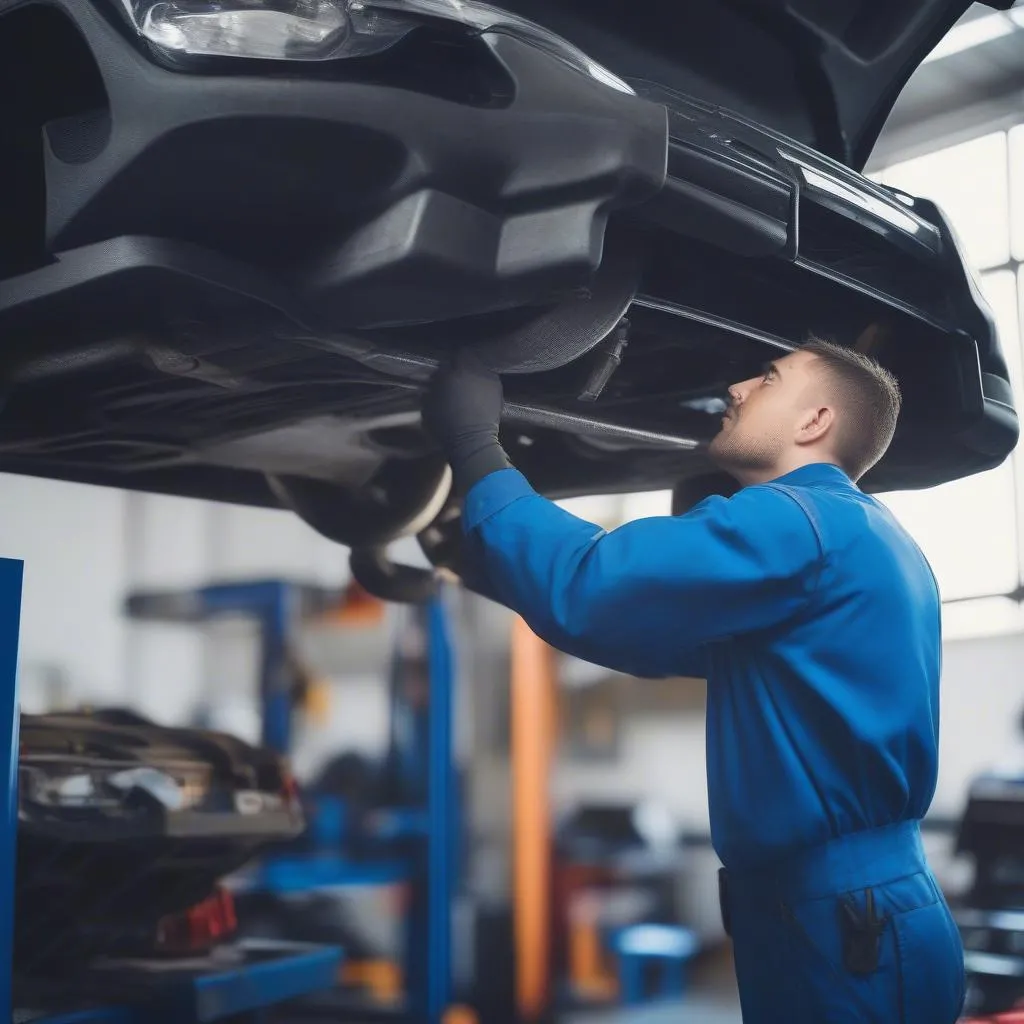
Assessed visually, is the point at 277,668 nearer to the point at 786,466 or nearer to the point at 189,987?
the point at 189,987

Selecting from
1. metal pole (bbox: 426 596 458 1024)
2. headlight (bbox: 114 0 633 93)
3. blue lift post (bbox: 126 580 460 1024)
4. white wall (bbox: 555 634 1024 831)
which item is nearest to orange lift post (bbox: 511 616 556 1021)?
white wall (bbox: 555 634 1024 831)

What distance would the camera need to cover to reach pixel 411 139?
3.54 ft

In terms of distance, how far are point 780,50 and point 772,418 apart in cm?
52

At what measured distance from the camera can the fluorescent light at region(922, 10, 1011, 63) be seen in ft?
20.1

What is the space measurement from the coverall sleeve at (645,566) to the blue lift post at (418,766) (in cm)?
281

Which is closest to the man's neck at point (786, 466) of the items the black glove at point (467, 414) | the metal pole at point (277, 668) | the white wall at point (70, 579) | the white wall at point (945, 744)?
the black glove at point (467, 414)

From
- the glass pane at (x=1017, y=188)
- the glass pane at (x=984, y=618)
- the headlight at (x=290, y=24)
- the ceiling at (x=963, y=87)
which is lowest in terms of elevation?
the glass pane at (x=984, y=618)

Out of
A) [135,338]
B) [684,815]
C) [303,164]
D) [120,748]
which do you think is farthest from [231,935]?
[684,815]

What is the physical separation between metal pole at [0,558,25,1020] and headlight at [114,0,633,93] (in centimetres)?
53

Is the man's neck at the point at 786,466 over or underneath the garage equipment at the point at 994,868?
over

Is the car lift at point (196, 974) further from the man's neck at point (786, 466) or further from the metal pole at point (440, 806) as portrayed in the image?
the man's neck at point (786, 466)

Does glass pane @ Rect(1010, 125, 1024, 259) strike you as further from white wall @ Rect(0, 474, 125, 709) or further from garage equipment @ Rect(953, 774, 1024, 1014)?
white wall @ Rect(0, 474, 125, 709)

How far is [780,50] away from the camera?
1.66m

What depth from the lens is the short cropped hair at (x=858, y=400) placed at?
152 centimetres
